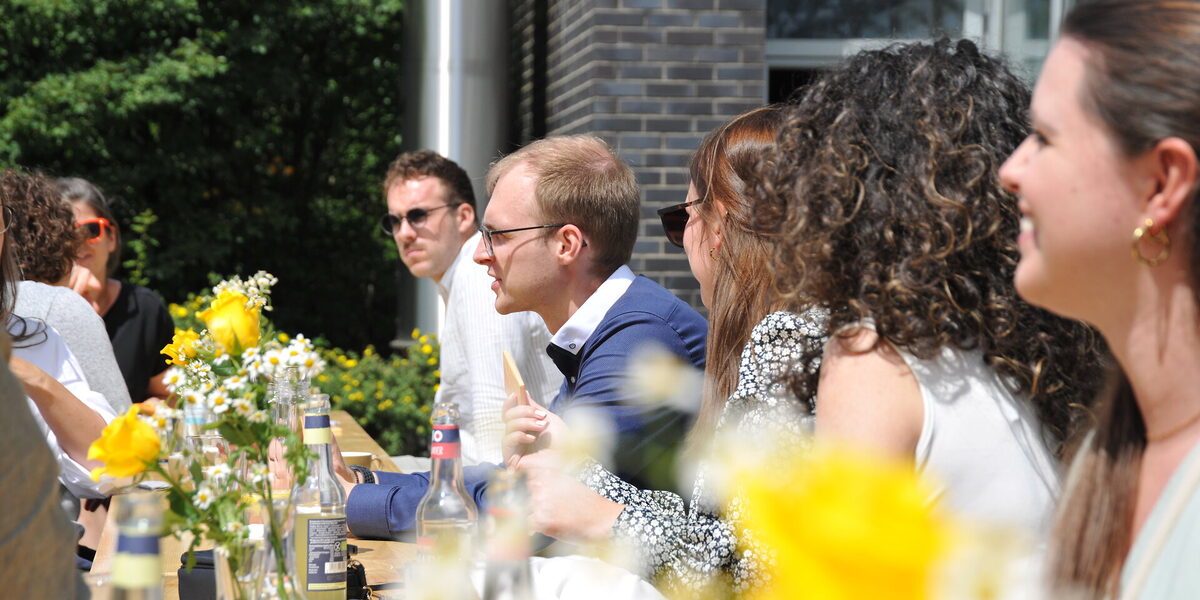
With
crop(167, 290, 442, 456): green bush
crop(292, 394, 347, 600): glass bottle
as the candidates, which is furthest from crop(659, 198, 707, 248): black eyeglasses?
crop(167, 290, 442, 456): green bush

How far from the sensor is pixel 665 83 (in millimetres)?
6750

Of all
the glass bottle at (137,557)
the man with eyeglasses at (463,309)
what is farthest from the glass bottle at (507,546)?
the man with eyeglasses at (463,309)

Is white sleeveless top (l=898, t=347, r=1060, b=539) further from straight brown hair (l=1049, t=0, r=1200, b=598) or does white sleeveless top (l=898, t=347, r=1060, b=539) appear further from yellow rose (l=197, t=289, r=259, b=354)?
yellow rose (l=197, t=289, r=259, b=354)

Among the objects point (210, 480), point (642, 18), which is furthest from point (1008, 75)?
point (642, 18)

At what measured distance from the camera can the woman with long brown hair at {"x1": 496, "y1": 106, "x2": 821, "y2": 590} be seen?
1.84m

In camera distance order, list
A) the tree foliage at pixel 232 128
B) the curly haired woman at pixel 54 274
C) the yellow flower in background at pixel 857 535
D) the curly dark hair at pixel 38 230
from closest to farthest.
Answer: the yellow flower in background at pixel 857 535, the curly haired woman at pixel 54 274, the curly dark hair at pixel 38 230, the tree foliage at pixel 232 128

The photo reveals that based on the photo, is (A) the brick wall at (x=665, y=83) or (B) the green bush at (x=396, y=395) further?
(B) the green bush at (x=396, y=395)

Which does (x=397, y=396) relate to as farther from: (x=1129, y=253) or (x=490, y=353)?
(x=1129, y=253)

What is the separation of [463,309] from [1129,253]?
3.38 m

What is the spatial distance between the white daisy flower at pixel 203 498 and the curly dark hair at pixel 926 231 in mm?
868

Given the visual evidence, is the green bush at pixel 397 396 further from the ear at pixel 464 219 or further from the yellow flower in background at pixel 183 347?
the yellow flower in background at pixel 183 347

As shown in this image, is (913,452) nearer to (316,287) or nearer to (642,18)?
(642,18)

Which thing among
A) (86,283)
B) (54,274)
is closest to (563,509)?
(54,274)

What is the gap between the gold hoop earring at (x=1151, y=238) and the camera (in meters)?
1.19
